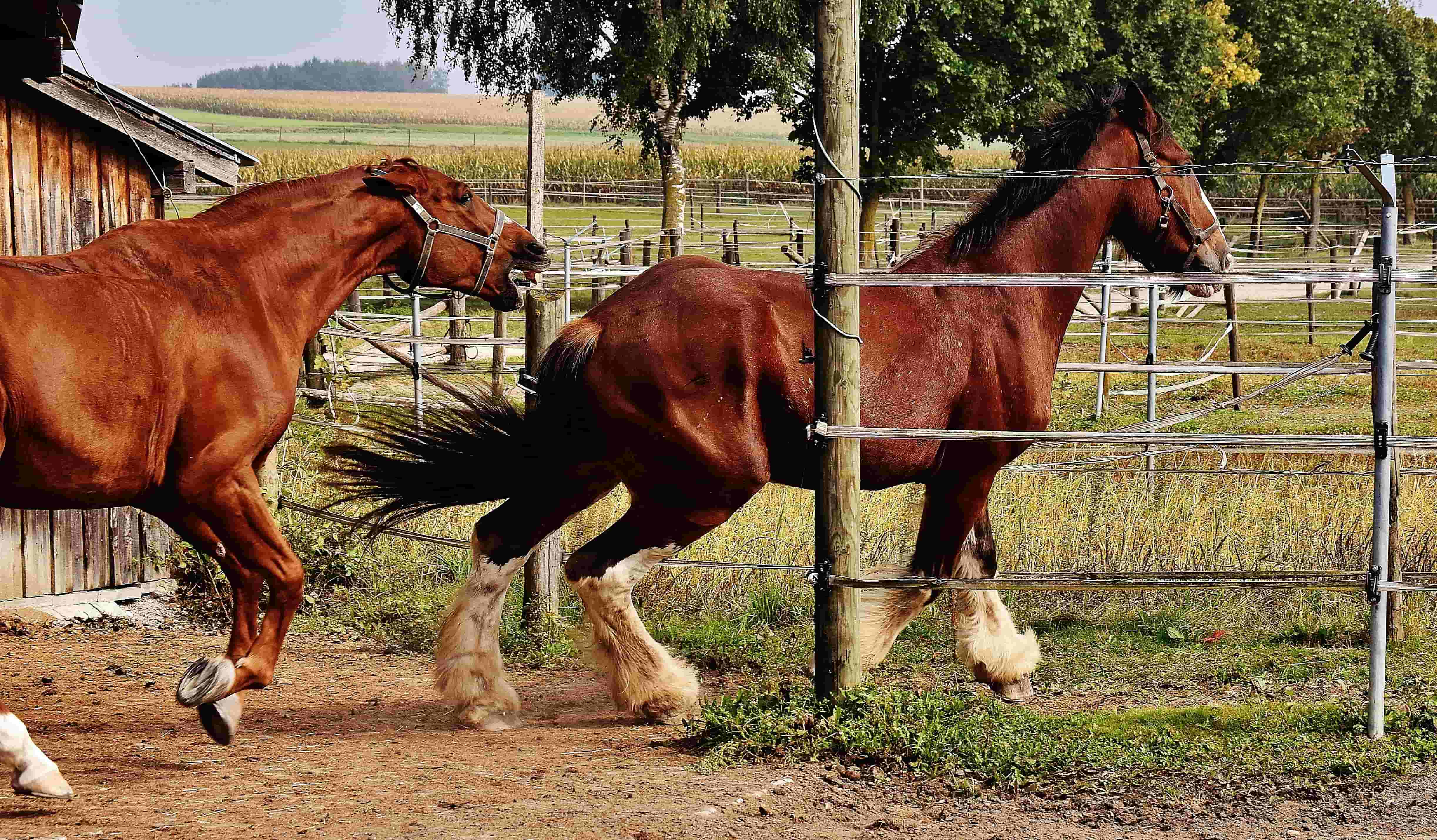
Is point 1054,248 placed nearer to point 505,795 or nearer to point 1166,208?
point 1166,208

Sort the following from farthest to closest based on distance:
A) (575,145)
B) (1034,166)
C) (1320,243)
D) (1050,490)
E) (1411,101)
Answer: (575,145)
(1411,101)
(1320,243)
(1050,490)
(1034,166)

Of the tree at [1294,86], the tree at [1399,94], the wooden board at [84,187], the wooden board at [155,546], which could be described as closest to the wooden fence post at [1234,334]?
the wooden board at [155,546]

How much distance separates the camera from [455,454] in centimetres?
536

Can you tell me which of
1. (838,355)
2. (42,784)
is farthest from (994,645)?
(42,784)

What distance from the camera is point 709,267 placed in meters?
5.11

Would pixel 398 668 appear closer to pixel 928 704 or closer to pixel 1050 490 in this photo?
pixel 928 704

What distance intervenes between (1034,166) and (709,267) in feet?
5.30

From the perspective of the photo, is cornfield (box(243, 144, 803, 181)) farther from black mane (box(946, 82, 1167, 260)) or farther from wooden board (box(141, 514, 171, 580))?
black mane (box(946, 82, 1167, 260))

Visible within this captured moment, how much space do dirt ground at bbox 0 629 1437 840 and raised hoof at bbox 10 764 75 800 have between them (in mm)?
68

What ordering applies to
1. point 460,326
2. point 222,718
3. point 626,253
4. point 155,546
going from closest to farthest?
point 222,718 → point 155,546 → point 460,326 → point 626,253

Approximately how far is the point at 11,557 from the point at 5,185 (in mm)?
1789

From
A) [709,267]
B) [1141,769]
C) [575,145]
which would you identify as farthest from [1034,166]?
[575,145]

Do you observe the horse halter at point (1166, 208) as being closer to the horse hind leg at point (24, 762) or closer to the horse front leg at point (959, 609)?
the horse front leg at point (959, 609)

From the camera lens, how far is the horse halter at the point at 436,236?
4.93 meters
